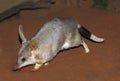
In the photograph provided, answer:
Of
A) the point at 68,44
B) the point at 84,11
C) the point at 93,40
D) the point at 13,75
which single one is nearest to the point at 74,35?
the point at 68,44

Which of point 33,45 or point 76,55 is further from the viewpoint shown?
point 76,55

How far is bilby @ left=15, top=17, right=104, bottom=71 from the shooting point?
7.03m

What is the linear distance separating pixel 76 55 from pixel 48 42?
1.03 m

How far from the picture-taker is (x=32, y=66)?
25.0ft

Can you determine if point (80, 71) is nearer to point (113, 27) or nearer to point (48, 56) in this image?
point (48, 56)

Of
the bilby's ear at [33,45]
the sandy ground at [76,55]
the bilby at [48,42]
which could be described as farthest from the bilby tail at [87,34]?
the bilby's ear at [33,45]

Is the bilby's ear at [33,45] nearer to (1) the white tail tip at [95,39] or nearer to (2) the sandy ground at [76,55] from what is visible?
(2) the sandy ground at [76,55]

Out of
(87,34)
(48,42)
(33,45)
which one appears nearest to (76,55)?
(87,34)

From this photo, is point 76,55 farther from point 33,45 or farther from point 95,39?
point 33,45

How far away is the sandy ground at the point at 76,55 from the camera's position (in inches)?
285

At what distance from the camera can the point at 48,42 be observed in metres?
7.21

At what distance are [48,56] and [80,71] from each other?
0.73 meters

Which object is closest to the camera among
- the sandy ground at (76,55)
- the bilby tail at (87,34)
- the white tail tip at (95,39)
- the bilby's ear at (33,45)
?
the bilby's ear at (33,45)

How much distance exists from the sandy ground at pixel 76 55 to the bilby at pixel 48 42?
245 mm
